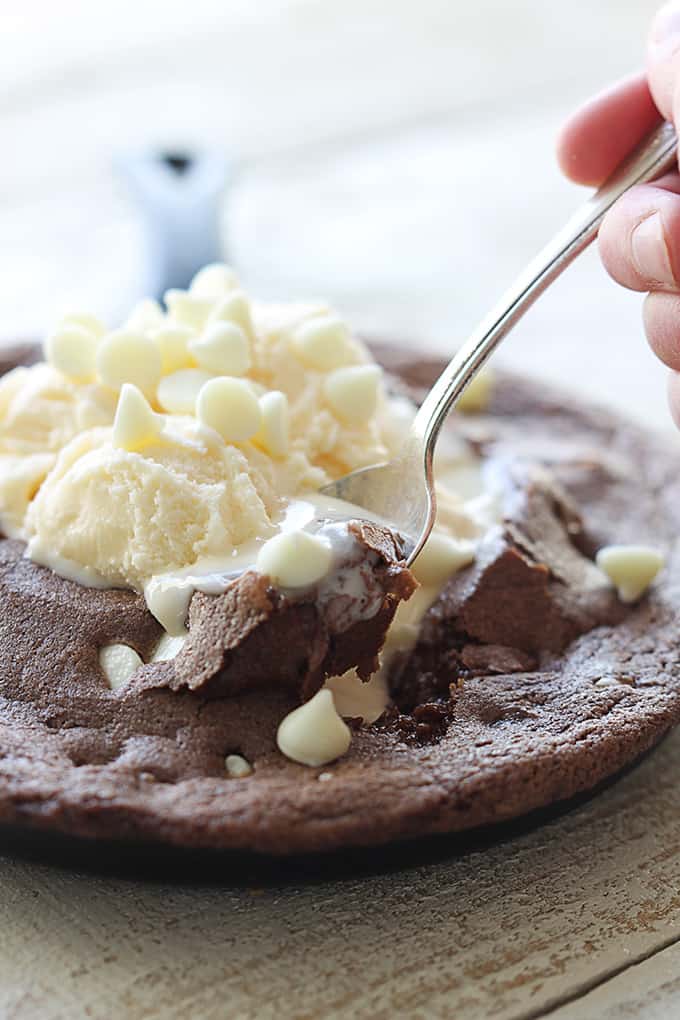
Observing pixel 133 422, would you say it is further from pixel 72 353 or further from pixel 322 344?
pixel 322 344

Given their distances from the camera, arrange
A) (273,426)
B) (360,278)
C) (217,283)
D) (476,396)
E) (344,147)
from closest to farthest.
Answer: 1. (273,426)
2. (217,283)
3. (476,396)
4. (360,278)
5. (344,147)

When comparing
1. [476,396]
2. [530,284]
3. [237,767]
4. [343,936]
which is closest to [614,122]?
[530,284]

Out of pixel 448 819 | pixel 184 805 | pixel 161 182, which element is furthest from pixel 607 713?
pixel 161 182

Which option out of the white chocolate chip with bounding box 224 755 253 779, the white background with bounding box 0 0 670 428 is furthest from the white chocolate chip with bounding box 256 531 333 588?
the white background with bounding box 0 0 670 428

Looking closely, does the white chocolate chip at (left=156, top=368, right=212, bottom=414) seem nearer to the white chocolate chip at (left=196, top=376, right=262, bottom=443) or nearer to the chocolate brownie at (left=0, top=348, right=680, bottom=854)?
the white chocolate chip at (left=196, top=376, right=262, bottom=443)

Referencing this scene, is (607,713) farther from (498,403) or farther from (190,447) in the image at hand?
(498,403)

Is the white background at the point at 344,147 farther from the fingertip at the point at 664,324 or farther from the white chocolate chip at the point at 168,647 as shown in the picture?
the white chocolate chip at the point at 168,647
